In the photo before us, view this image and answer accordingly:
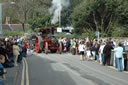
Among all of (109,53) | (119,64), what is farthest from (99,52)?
(119,64)

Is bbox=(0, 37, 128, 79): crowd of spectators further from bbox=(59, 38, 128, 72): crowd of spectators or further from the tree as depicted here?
the tree

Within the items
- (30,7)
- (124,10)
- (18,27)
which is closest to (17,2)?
(30,7)

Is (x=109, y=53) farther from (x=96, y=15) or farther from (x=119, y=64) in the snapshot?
(x=96, y=15)

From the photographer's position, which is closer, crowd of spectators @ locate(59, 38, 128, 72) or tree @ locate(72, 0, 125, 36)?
crowd of spectators @ locate(59, 38, 128, 72)

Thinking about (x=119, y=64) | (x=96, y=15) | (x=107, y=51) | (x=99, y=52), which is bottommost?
(x=119, y=64)

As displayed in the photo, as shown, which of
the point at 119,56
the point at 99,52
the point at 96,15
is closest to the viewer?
the point at 119,56

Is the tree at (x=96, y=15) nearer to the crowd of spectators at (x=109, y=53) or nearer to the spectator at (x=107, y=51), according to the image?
the crowd of spectators at (x=109, y=53)

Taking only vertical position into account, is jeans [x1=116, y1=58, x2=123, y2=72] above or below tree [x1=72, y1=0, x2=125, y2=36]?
below

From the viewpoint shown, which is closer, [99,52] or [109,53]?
[109,53]

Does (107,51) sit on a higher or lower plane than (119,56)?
higher

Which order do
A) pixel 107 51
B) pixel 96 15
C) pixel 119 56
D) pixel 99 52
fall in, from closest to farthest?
1. pixel 119 56
2. pixel 107 51
3. pixel 99 52
4. pixel 96 15

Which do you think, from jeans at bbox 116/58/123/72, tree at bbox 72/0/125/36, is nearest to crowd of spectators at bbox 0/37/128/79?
jeans at bbox 116/58/123/72

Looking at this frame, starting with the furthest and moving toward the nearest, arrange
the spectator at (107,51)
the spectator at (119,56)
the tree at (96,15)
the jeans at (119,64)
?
the tree at (96,15), the spectator at (107,51), the jeans at (119,64), the spectator at (119,56)

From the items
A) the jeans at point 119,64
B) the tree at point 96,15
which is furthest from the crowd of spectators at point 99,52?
the tree at point 96,15
